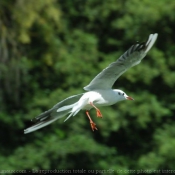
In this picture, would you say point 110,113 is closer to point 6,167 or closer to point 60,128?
point 60,128

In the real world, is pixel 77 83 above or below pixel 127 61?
above

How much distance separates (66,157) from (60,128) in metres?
0.40

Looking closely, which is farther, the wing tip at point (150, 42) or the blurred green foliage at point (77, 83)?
the blurred green foliage at point (77, 83)

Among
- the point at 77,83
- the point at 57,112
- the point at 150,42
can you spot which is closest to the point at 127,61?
the point at 150,42

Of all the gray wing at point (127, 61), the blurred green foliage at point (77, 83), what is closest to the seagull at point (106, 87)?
the gray wing at point (127, 61)

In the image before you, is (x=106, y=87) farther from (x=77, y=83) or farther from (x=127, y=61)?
(x=77, y=83)

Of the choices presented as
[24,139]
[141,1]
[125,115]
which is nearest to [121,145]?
[125,115]

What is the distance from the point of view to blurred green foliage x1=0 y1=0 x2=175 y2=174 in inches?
345

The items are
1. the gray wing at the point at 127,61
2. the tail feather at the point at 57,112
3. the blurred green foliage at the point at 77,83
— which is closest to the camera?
the gray wing at the point at 127,61

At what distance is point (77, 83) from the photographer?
8.99m

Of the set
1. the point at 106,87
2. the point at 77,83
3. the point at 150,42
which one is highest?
the point at 77,83

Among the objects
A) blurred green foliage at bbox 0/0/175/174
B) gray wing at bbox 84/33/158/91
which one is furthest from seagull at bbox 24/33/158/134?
blurred green foliage at bbox 0/0/175/174

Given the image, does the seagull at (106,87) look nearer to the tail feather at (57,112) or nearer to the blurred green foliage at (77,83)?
the tail feather at (57,112)

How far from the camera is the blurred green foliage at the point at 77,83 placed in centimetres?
876
